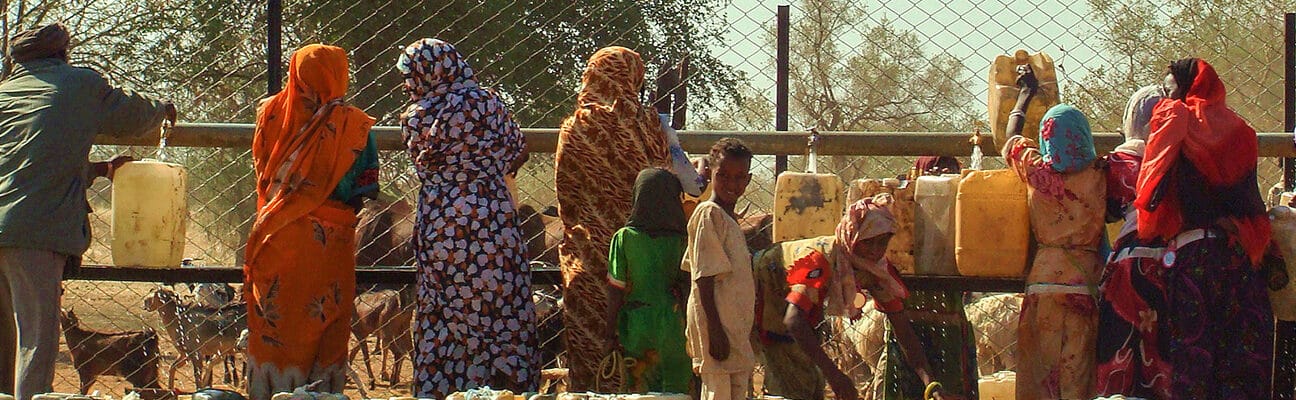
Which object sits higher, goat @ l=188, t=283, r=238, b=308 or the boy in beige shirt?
goat @ l=188, t=283, r=238, b=308

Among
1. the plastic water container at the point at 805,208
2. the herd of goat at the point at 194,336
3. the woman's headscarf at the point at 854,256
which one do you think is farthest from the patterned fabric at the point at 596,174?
the herd of goat at the point at 194,336

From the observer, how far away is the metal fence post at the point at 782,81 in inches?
242

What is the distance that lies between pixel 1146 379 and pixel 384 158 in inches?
208

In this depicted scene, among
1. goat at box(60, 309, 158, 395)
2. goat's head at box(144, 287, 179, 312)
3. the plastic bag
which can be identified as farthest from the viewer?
goat's head at box(144, 287, 179, 312)

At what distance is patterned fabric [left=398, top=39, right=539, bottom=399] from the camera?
5.64m

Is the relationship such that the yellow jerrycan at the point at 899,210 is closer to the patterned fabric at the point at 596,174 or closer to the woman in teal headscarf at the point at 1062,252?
the woman in teal headscarf at the point at 1062,252

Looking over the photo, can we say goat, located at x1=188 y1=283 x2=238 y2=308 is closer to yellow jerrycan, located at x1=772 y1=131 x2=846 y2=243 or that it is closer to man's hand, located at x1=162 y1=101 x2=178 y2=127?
man's hand, located at x1=162 y1=101 x2=178 y2=127

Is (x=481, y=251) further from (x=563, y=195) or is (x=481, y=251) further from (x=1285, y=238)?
(x=1285, y=238)

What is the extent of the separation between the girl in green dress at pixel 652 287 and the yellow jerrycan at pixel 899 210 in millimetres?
661

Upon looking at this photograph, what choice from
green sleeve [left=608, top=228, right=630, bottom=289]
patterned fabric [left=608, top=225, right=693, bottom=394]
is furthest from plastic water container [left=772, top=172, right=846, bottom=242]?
green sleeve [left=608, top=228, right=630, bottom=289]

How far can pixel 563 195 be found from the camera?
5.80 metres

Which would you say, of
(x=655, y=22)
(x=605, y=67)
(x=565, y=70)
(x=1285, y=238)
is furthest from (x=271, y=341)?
(x=1285, y=238)

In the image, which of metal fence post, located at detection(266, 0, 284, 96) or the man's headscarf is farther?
metal fence post, located at detection(266, 0, 284, 96)

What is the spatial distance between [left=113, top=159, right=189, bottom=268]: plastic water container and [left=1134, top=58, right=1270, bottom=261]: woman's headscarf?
11.6 feet
